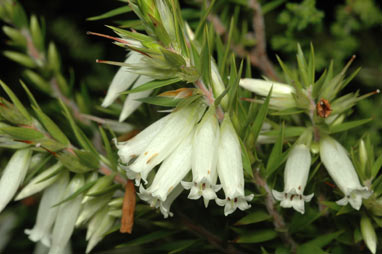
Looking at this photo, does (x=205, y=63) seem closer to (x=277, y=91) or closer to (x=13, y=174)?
(x=277, y=91)

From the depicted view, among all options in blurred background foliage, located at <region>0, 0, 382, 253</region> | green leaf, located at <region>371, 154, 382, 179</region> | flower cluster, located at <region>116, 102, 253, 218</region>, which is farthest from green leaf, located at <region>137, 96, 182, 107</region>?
green leaf, located at <region>371, 154, 382, 179</region>

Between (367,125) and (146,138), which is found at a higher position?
(146,138)

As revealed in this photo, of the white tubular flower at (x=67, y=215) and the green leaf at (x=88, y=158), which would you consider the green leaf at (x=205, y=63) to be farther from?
the white tubular flower at (x=67, y=215)

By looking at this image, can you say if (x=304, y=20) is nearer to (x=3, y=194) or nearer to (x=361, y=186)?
(x=361, y=186)

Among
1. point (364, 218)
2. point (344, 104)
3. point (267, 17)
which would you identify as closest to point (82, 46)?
point (267, 17)

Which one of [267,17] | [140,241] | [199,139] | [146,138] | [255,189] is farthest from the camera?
[267,17]

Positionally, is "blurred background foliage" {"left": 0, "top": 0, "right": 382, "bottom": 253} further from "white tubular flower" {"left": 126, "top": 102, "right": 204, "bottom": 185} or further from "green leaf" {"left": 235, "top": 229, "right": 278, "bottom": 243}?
"white tubular flower" {"left": 126, "top": 102, "right": 204, "bottom": 185}
